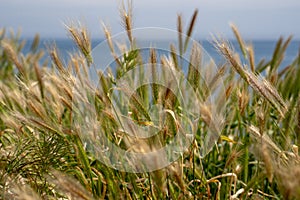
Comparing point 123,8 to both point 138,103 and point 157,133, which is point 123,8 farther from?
point 157,133

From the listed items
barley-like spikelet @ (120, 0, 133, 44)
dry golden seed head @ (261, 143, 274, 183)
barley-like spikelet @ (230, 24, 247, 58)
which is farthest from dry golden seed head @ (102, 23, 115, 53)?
dry golden seed head @ (261, 143, 274, 183)

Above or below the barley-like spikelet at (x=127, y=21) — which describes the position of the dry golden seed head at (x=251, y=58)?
below

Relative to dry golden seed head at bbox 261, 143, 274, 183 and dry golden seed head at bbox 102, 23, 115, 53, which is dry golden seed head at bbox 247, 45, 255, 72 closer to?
dry golden seed head at bbox 102, 23, 115, 53

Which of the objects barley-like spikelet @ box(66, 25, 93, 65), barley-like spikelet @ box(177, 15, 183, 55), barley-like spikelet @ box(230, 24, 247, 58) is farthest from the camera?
barley-like spikelet @ box(230, 24, 247, 58)

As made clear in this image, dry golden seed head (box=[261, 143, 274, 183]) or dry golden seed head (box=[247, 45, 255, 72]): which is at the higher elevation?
dry golden seed head (box=[261, 143, 274, 183])

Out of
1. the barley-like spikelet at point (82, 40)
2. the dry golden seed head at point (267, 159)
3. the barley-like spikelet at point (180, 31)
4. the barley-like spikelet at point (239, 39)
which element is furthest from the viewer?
the barley-like spikelet at point (239, 39)

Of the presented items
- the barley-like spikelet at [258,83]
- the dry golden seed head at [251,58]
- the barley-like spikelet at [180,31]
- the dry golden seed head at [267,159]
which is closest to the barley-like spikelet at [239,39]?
the dry golden seed head at [251,58]

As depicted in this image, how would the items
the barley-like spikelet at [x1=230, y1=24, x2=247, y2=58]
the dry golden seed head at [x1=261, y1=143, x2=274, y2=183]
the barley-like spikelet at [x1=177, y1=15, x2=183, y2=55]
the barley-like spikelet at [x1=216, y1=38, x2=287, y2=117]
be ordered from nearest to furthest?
the dry golden seed head at [x1=261, y1=143, x2=274, y2=183]
the barley-like spikelet at [x1=216, y1=38, x2=287, y2=117]
the barley-like spikelet at [x1=177, y1=15, x2=183, y2=55]
the barley-like spikelet at [x1=230, y1=24, x2=247, y2=58]

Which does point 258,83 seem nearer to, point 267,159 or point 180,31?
point 267,159

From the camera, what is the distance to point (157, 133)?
1.41 meters

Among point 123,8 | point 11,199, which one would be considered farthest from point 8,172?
point 123,8

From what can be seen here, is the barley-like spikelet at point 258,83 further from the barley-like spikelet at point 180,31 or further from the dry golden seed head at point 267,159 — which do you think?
the barley-like spikelet at point 180,31

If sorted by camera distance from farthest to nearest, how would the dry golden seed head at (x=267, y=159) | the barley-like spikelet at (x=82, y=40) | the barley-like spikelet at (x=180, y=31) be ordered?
1. the barley-like spikelet at (x=180, y=31)
2. the barley-like spikelet at (x=82, y=40)
3. the dry golden seed head at (x=267, y=159)

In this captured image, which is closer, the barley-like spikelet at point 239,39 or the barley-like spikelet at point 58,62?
the barley-like spikelet at point 58,62
